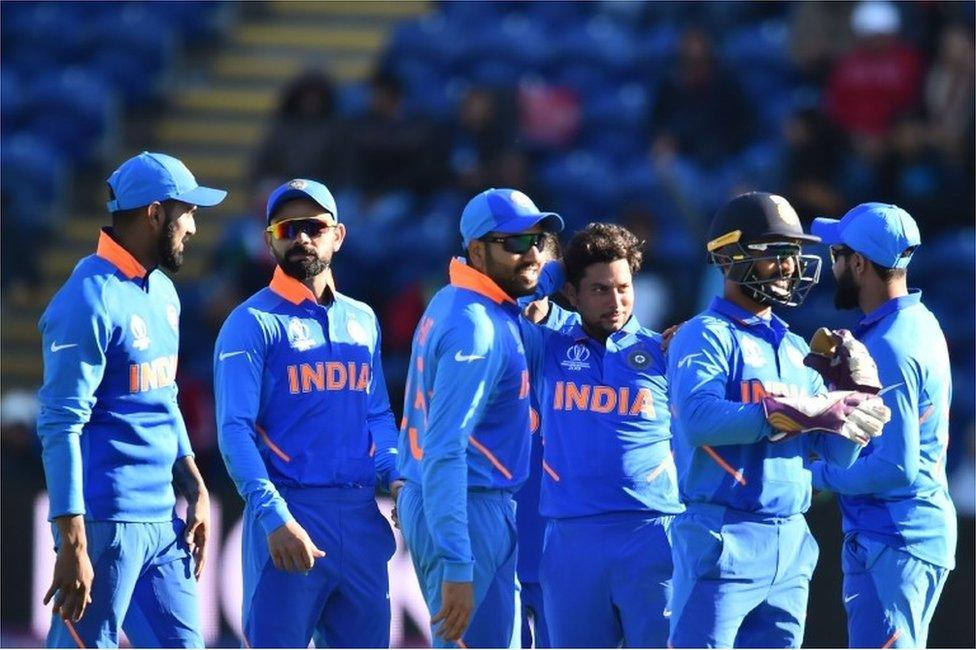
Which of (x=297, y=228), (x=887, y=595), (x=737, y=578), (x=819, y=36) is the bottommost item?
(x=887, y=595)

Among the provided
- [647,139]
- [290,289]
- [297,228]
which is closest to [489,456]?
[290,289]

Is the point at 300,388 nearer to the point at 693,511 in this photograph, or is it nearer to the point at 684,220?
the point at 693,511

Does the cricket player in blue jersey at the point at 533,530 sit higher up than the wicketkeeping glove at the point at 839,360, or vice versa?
the wicketkeeping glove at the point at 839,360

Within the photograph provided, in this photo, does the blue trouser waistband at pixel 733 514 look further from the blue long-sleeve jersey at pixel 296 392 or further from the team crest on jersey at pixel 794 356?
the blue long-sleeve jersey at pixel 296 392

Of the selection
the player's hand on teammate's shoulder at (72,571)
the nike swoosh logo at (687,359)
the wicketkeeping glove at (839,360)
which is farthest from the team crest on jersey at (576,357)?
the player's hand on teammate's shoulder at (72,571)

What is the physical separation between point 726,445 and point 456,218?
6.44 meters

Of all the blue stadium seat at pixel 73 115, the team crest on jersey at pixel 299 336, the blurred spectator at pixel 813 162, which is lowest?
the team crest on jersey at pixel 299 336

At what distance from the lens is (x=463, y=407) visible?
5.89 metres

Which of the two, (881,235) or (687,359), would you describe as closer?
(687,359)

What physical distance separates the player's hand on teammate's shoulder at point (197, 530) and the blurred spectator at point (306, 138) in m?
6.59

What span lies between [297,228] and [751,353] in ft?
5.45

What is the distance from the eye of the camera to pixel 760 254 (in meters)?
6.14

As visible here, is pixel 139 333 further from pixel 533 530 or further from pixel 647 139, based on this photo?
pixel 647 139

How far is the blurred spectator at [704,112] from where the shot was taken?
12.3 meters
